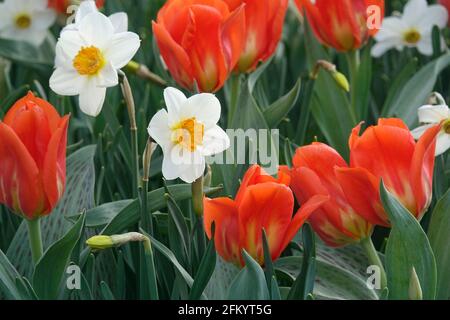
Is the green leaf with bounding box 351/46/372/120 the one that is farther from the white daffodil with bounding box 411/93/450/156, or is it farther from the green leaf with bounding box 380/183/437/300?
the green leaf with bounding box 380/183/437/300

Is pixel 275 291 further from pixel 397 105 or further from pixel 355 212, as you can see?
pixel 397 105

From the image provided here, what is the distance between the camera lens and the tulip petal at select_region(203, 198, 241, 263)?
1.03m

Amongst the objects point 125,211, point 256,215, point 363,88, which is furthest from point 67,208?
point 363,88

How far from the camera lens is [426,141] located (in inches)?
42.0

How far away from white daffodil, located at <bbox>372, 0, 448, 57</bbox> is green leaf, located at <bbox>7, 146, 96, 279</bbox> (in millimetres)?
705

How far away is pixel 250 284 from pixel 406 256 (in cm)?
18

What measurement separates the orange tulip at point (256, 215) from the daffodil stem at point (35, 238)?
208 millimetres

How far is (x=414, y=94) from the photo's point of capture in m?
1.59

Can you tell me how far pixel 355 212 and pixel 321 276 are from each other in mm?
108

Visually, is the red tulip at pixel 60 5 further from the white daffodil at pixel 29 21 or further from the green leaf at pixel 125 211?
the green leaf at pixel 125 211

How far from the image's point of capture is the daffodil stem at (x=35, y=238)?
3.72 ft

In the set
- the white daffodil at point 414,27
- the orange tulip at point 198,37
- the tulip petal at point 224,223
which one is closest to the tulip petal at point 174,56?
the orange tulip at point 198,37

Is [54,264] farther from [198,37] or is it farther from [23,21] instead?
[23,21]
